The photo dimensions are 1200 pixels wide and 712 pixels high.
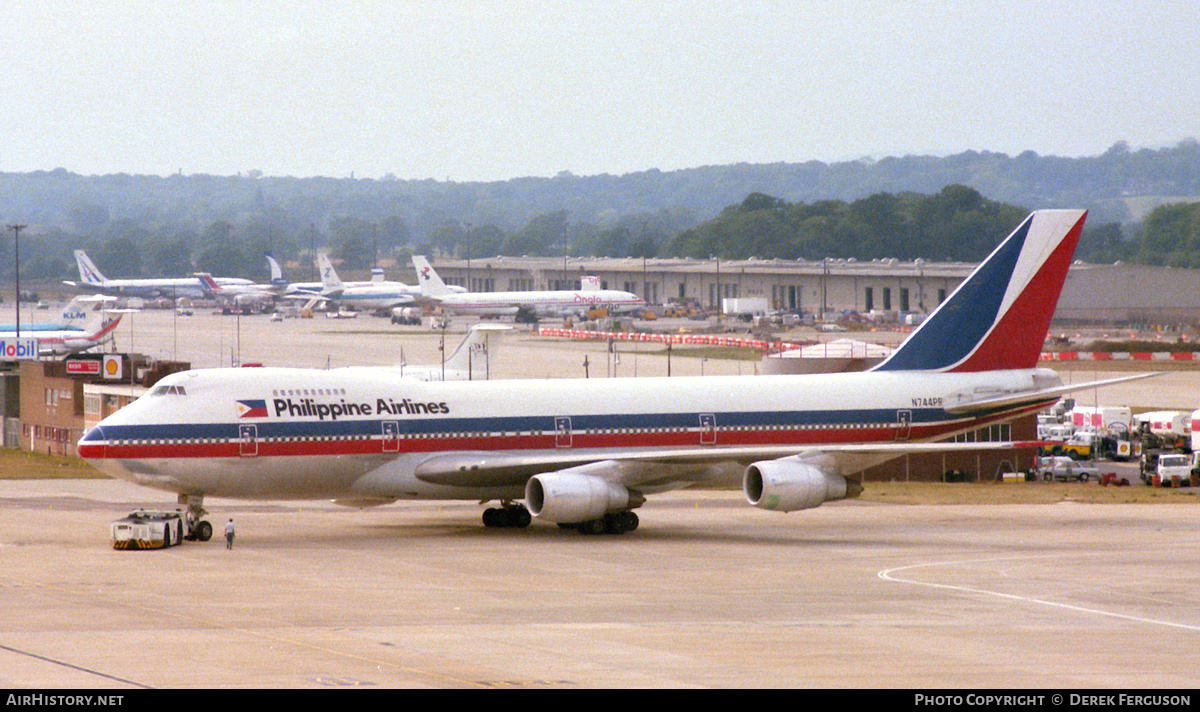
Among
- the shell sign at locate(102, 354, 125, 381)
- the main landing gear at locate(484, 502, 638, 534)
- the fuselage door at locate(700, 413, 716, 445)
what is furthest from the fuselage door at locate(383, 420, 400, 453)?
the shell sign at locate(102, 354, 125, 381)

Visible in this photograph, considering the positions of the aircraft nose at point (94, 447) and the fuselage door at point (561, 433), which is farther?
the fuselage door at point (561, 433)

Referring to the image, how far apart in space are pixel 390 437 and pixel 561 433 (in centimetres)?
509

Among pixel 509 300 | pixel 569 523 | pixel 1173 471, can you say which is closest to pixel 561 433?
pixel 569 523

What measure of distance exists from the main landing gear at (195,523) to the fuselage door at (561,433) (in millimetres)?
10231

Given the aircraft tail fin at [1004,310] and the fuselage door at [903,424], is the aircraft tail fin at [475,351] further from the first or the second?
the fuselage door at [903,424]

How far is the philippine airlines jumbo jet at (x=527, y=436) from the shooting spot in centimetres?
4397

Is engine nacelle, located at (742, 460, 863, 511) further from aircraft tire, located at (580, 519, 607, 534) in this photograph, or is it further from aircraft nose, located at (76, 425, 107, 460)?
aircraft nose, located at (76, 425, 107, 460)

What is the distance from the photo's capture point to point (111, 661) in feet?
89.6

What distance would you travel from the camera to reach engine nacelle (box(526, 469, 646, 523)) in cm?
4406

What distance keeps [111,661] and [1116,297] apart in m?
143

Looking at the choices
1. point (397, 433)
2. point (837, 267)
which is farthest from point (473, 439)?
point (837, 267)

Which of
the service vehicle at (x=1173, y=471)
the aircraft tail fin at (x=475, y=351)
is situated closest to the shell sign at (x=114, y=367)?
the aircraft tail fin at (x=475, y=351)

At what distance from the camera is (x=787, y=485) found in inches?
1770

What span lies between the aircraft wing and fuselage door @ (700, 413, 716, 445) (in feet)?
3.56
